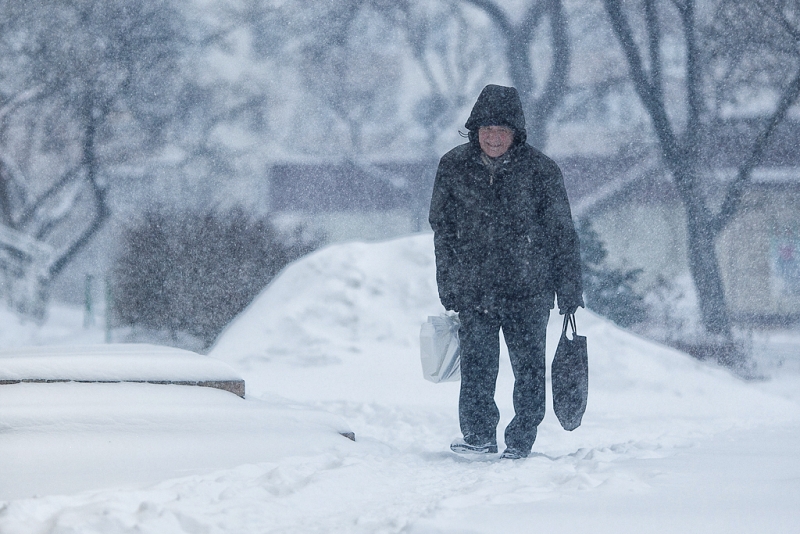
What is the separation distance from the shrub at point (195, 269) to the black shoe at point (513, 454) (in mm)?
6380

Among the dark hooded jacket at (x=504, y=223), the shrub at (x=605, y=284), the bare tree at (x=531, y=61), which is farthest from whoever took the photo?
the bare tree at (x=531, y=61)

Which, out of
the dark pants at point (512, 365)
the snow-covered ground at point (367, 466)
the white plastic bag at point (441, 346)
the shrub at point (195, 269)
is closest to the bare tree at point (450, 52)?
the shrub at point (195, 269)

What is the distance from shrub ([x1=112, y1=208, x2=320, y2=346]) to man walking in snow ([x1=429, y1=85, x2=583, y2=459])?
6235mm

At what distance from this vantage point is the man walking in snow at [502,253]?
13.2ft

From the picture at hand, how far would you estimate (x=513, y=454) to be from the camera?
4059 mm

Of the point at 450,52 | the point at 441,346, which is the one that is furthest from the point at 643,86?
the point at 441,346

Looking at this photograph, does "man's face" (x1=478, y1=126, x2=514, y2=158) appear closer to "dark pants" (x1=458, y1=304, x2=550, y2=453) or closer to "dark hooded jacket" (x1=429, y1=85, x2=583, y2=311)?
"dark hooded jacket" (x1=429, y1=85, x2=583, y2=311)

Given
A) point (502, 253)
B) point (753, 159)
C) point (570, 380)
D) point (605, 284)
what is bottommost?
point (570, 380)

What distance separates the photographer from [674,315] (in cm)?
1168

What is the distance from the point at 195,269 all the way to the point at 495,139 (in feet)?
21.7

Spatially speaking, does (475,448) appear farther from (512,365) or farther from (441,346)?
(441,346)

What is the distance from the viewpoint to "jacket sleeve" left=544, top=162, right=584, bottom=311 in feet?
13.2

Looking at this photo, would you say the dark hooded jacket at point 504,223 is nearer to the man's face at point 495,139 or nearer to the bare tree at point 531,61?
the man's face at point 495,139

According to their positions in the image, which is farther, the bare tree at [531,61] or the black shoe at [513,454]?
the bare tree at [531,61]
